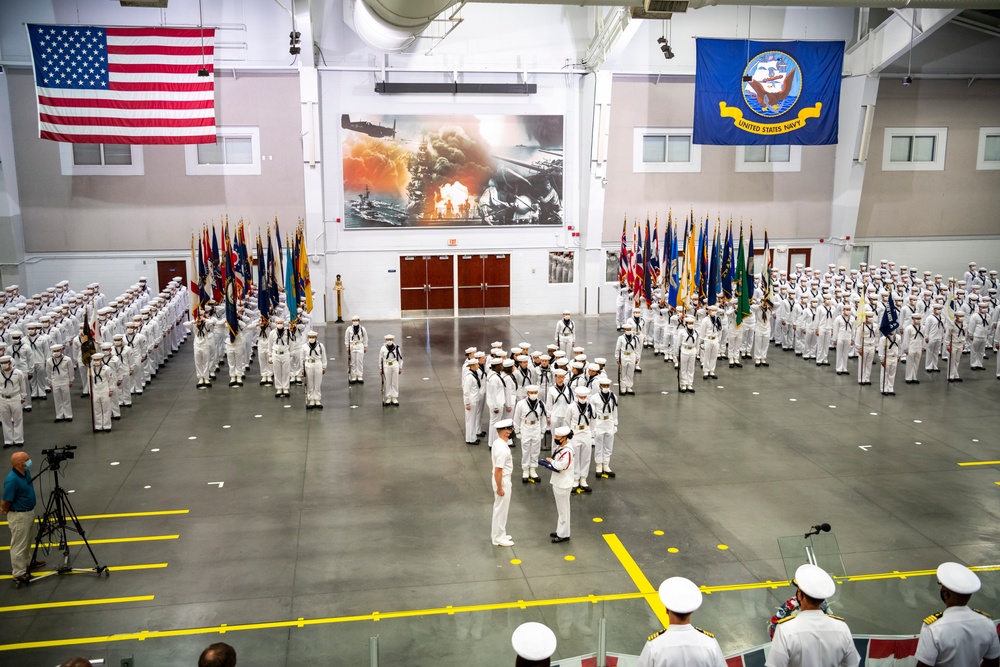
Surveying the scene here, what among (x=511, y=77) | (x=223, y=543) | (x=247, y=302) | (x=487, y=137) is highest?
(x=511, y=77)

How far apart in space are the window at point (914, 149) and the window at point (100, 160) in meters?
24.5

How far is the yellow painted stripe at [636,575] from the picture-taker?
8.75 meters

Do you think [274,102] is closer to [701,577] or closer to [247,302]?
[247,302]

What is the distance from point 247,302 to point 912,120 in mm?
22715

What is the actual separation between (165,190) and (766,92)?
732 inches

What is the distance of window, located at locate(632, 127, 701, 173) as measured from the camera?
27.7 metres

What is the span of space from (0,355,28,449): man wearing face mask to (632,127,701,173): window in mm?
19499

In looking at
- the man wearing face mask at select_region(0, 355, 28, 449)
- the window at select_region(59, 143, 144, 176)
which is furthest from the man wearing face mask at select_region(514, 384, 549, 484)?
the window at select_region(59, 143, 144, 176)

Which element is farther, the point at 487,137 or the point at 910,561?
the point at 487,137

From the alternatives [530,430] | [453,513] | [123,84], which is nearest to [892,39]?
[530,430]

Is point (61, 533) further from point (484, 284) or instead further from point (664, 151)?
point (664, 151)

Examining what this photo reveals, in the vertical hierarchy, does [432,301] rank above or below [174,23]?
below

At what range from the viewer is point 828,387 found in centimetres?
1858

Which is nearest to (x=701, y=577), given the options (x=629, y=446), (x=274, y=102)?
(x=629, y=446)
